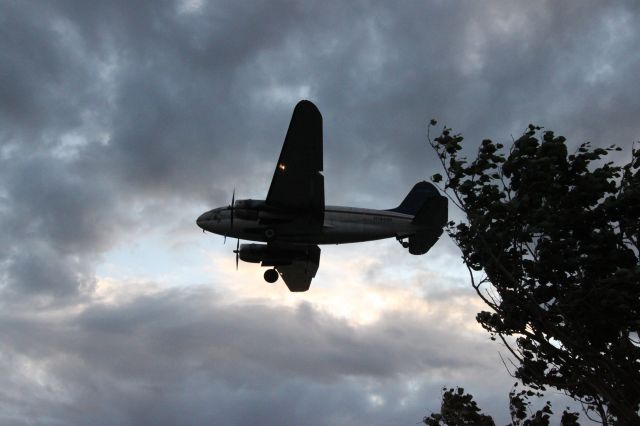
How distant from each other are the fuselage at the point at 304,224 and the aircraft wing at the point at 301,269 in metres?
1.99

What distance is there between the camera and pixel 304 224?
108 feet

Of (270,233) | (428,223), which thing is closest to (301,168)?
(270,233)

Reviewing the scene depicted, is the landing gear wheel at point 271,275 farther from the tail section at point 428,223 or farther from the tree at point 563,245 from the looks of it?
the tree at point 563,245

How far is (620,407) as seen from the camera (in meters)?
14.5

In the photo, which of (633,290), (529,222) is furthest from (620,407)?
(529,222)

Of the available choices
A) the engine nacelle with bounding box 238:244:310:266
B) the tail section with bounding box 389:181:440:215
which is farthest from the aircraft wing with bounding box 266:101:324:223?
the tail section with bounding box 389:181:440:215

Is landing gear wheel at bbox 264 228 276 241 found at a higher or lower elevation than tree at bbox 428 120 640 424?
higher

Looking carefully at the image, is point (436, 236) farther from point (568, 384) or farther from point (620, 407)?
point (620, 407)

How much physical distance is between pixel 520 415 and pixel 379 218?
14.0 metres

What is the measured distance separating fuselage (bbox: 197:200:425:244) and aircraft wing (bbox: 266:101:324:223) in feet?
2.86

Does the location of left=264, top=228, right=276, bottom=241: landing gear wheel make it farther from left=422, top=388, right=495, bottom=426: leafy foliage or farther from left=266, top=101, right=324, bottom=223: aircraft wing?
left=422, top=388, right=495, bottom=426: leafy foliage

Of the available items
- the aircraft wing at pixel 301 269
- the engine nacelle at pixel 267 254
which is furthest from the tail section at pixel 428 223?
the engine nacelle at pixel 267 254

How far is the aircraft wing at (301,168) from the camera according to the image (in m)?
27.6

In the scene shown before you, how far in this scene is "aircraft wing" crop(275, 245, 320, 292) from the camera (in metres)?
35.8
